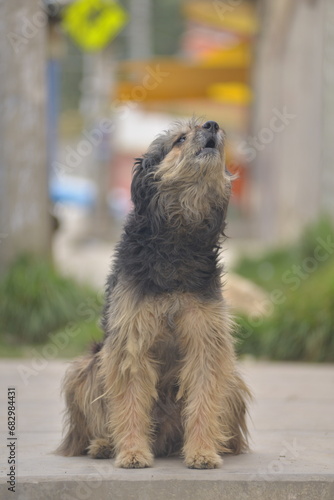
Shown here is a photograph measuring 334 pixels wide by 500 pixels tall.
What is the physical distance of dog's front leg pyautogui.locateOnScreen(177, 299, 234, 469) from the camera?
4789mm

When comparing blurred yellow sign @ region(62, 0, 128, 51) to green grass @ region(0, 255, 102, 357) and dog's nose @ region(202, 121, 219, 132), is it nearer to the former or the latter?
green grass @ region(0, 255, 102, 357)

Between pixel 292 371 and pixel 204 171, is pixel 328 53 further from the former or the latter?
pixel 204 171

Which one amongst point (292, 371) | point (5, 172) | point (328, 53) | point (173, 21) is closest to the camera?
point (292, 371)

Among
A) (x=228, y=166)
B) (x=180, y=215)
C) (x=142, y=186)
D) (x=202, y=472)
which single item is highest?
(x=228, y=166)

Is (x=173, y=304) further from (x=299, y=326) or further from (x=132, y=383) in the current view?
(x=299, y=326)

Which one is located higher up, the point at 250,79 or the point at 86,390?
the point at 250,79

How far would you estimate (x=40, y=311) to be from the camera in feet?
32.9

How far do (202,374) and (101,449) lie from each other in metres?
0.73

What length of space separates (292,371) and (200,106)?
29.3m

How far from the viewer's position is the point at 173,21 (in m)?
57.0

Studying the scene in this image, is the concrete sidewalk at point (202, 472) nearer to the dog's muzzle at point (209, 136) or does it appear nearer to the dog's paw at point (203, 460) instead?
the dog's paw at point (203, 460)

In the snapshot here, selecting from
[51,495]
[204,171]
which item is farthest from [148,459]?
[204,171]

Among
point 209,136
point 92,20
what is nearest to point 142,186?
point 209,136

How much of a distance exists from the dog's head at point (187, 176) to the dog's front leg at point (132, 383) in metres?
0.53
